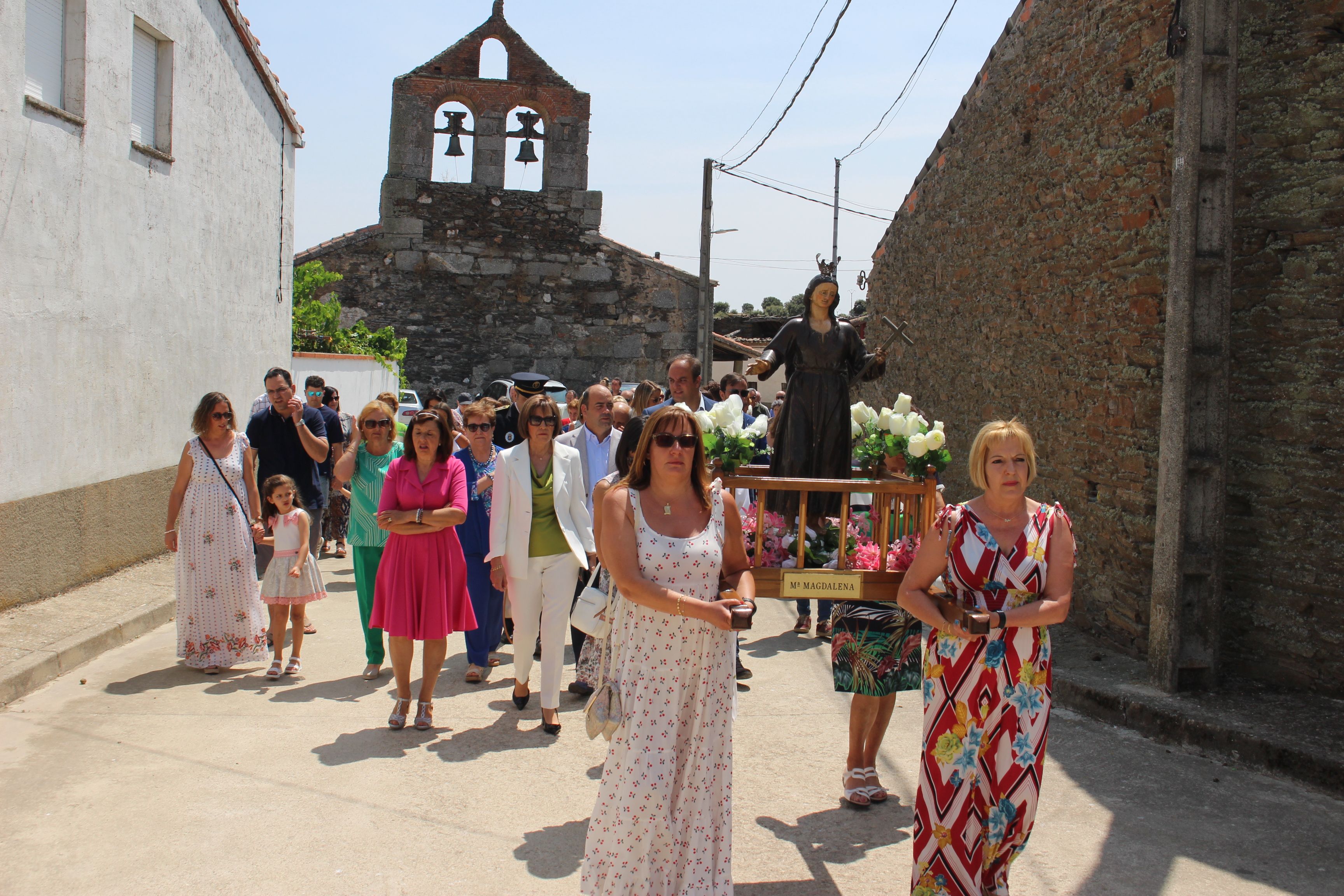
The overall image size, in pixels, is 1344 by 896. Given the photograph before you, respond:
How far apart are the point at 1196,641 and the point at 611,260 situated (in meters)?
17.8

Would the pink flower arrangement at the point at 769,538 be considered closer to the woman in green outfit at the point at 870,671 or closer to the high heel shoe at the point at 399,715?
the woman in green outfit at the point at 870,671

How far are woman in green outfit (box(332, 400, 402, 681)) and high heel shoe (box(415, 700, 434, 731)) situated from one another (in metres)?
1.16

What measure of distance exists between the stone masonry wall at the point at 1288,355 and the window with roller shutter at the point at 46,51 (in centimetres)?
877

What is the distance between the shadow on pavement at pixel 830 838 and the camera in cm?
413

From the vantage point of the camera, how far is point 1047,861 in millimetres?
4430

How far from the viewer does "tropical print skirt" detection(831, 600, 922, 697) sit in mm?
4887

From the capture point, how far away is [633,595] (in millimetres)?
3709

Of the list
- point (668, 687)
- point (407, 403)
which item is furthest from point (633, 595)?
point (407, 403)

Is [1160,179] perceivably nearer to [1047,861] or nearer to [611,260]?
[1047,861]

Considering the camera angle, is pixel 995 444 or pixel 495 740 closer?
pixel 995 444

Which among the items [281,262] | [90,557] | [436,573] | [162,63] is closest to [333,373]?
[281,262]

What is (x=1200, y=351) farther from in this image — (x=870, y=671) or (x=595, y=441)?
(x=595, y=441)

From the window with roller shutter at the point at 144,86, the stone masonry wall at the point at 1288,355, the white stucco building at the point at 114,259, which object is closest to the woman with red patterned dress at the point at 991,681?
the stone masonry wall at the point at 1288,355

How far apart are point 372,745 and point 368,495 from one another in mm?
2006
